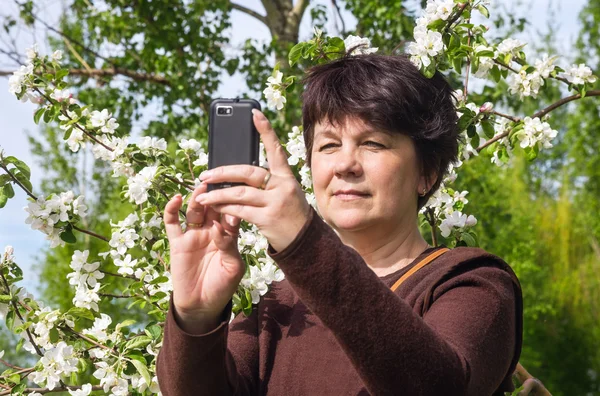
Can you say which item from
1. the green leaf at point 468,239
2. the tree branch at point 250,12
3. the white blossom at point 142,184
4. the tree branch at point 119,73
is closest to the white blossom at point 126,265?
the white blossom at point 142,184

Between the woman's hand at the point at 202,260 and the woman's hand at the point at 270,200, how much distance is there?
183mm

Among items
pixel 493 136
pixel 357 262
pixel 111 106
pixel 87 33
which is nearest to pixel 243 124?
pixel 357 262

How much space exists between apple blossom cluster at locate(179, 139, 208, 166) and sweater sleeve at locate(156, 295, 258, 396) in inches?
43.5

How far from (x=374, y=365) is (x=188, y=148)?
5.48ft

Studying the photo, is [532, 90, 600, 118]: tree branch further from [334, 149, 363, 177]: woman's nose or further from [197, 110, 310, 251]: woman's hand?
[197, 110, 310, 251]: woman's hand

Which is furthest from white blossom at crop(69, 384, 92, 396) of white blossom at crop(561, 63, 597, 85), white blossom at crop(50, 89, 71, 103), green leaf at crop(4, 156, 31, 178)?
white blossom at crop(561, 63, 597, 85)

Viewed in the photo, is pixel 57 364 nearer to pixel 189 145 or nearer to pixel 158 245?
pixel 158 245

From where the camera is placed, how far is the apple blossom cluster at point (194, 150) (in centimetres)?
272

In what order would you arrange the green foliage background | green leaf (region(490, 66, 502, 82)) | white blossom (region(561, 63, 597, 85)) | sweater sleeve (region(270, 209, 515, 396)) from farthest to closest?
the green foliage background < white blossom (region(561, 63, 597, 85)) < green leaf (region(490, 66, 502, 82)) < sweater sleeve (region(270, 209, 515, 396))

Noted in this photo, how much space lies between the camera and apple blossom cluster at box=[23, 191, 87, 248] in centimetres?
253

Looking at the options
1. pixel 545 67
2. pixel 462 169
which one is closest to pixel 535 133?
pixel 545 67

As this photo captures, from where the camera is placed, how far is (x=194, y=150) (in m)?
2.77

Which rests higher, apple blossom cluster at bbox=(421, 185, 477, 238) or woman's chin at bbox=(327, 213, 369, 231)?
woman's chin at bbox=(327, 213, 369, 231)

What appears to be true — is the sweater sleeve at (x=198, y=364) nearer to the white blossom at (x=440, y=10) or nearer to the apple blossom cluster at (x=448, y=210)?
the apple blossom cluster at (x=448, y=210)
